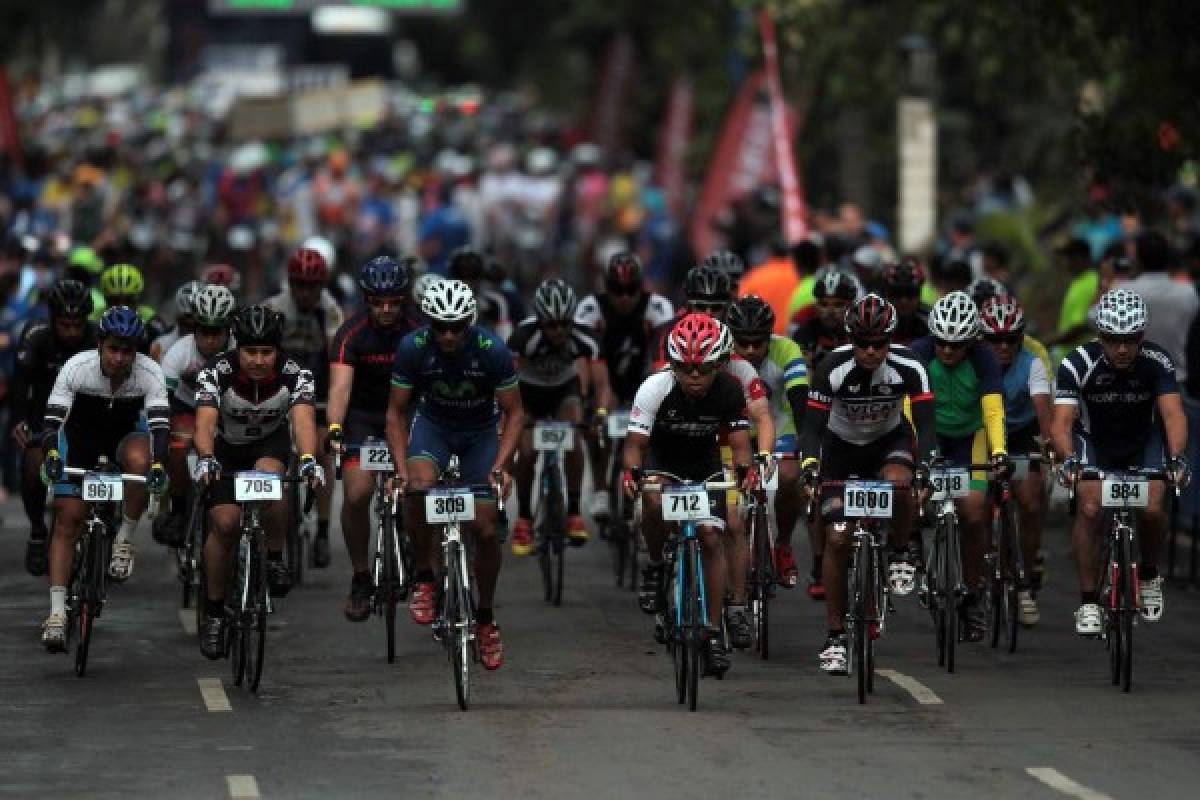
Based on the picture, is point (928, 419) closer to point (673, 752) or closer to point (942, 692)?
point (942, 692)

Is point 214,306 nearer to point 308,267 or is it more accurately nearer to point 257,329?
point 257,329

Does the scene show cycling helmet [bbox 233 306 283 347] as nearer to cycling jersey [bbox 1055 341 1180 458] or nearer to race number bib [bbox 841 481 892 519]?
race number bib [bbox 841 481 892 519]

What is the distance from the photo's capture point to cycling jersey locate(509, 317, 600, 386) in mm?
20172

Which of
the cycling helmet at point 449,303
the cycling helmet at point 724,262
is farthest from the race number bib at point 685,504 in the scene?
the cycling helmet at point 724,262

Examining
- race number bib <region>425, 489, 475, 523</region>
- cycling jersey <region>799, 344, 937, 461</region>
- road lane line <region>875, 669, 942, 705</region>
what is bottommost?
road lane line <region>875, 669, 942, 705</region>

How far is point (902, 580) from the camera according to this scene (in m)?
16.5

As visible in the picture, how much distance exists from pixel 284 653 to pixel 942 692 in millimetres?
3588

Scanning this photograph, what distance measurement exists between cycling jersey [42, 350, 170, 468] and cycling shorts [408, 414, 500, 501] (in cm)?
132

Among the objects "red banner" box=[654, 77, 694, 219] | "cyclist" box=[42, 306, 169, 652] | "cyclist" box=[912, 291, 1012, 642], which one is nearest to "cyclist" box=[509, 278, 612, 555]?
"cyclist" box=[912, 291, 1012, 642]

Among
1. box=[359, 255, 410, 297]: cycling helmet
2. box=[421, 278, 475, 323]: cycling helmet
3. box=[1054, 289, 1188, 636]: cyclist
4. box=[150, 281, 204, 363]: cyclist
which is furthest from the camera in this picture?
box=[150, 281, 204, 363]: cyclist

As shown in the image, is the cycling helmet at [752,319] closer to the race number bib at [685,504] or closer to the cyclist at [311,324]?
the race number bib at [685,504]

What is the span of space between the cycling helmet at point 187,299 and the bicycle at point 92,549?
218cm

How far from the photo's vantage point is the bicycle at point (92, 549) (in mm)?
16312

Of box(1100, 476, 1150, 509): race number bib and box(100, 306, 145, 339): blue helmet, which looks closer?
box(1100, 476, 1150, 509): race number bib
